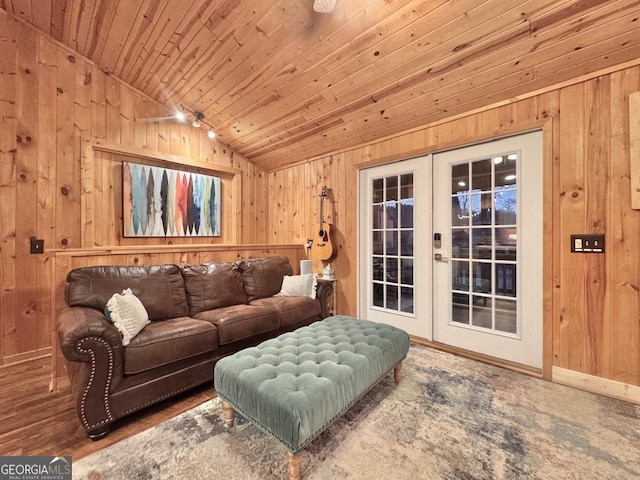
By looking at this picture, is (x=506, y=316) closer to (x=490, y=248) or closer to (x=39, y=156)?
(x=490, y=248)

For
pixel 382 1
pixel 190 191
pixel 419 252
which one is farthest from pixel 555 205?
pixel 190 191

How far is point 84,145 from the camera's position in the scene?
9.32 feet

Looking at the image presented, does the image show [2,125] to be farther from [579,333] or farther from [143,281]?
[579,333]

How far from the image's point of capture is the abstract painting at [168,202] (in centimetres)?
313

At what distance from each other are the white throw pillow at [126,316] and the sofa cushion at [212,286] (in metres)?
0.59

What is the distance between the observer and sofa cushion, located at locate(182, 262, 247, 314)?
257 centimetres

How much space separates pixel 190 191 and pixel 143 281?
5.32 feet

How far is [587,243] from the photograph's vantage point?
2.03 metres

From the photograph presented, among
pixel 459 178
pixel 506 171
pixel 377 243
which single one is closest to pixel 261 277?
pixel 377 243

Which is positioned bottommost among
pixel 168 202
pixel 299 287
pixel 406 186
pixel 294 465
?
pixel 294 465

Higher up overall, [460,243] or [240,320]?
[460,243]

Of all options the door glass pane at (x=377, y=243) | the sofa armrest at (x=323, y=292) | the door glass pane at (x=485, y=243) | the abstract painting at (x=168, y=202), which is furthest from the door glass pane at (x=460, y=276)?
the abstract painting at (x=168, y=202)

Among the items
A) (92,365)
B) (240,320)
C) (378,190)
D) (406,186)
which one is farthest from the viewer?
(378,190)

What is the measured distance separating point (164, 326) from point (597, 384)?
3.16 m
